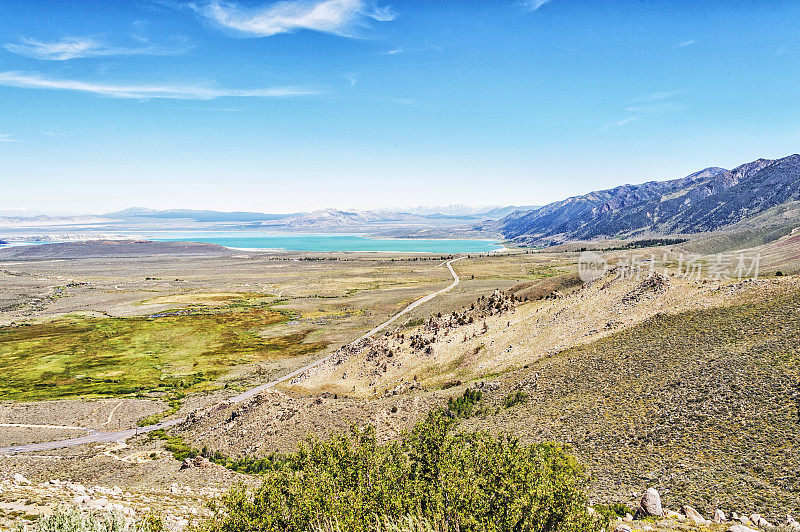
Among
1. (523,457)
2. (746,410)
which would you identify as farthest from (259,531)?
(746,410)

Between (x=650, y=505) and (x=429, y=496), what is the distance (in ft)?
38.8

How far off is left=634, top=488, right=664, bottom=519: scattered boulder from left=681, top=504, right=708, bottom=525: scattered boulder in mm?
1040

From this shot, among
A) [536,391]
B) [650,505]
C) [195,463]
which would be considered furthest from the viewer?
[195,463]

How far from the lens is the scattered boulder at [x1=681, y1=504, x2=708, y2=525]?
64.7 ft

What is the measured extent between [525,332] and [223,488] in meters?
36.0

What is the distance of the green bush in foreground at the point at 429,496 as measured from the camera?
1639cm

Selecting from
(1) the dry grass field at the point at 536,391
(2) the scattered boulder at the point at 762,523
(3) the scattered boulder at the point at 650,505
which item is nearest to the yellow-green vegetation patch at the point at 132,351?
(1) the dry grass field at the point at 536,391

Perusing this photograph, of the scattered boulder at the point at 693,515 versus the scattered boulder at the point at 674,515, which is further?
the scattered boulder at the point at 674,515

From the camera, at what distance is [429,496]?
18125 millimetres

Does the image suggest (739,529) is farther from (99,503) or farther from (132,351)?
(132,351)

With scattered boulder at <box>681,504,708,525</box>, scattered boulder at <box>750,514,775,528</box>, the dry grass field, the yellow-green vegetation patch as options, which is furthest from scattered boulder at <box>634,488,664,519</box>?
the yellow-green vegetation patch

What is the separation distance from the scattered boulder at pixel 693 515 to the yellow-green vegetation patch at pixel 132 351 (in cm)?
7209

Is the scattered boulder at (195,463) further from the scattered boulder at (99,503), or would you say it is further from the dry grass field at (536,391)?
the scattered boulder at (99,503)

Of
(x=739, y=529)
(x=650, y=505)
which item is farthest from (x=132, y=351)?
(x=739, y=529)
